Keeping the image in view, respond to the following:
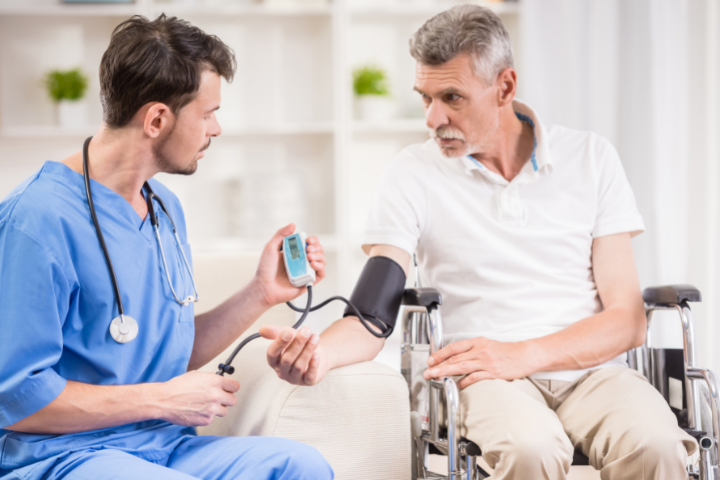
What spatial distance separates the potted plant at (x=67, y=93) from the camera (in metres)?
2.73

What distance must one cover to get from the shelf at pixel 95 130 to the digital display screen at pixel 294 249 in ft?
5.28

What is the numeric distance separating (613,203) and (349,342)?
0.70 m

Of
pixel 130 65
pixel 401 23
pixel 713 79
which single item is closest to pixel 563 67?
pixel 713 79

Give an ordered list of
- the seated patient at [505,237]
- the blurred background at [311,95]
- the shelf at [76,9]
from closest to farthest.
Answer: the seated patient at [505,237] < the blurred background at [311,95] < the shelf at [76,9]

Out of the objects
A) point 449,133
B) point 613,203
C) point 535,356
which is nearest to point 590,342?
point 535,356

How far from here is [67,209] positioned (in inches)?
39.2

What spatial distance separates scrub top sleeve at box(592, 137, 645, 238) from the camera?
152 cm

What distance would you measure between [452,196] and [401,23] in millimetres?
1739

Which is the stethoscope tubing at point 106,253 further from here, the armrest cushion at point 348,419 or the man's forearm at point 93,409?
the armrest cushion at point 348,419

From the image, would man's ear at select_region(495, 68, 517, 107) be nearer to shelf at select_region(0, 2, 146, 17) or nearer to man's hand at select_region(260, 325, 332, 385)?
man's hand at select_region(260, 325, 332, 385)

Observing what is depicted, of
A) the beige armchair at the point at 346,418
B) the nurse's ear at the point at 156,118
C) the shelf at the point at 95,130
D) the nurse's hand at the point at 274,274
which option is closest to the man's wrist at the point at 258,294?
the nurse's hand at the point at 274,274

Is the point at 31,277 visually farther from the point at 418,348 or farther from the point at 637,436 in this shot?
the point at 637,436

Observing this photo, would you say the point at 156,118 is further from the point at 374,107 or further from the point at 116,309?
the point at 374,107

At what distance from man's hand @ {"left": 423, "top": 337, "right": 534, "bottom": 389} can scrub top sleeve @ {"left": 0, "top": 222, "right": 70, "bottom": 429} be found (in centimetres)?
68
